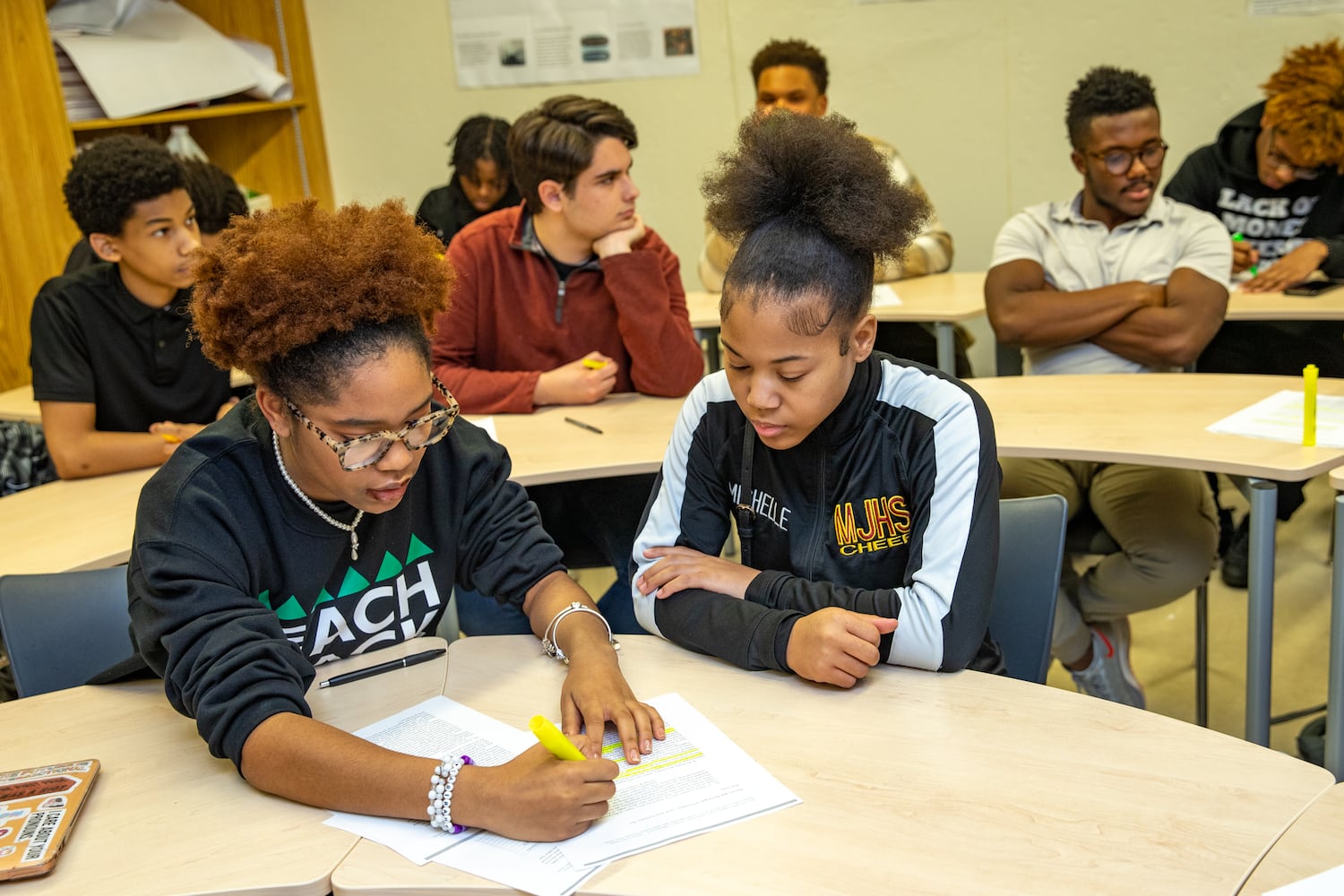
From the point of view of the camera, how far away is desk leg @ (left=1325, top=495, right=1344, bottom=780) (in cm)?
195

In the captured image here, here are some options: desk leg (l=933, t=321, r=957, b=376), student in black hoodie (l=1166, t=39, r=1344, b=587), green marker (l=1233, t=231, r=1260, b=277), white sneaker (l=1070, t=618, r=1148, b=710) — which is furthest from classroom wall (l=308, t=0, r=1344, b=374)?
white sneaker (l=1070, t=618, r=1148, b=710)

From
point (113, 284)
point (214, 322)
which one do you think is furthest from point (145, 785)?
point (113, 284)

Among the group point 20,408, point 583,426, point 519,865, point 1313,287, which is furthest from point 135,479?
point 1313,287

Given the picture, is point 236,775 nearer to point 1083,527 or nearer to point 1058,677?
point 1083,527

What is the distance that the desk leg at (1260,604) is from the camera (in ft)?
6.84

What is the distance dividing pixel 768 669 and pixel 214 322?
32.1 inches

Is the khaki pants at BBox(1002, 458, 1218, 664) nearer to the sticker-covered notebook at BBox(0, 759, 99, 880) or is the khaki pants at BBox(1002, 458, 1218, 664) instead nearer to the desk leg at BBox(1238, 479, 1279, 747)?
the desk leg at BBox(1238, 479, 1279, 747)

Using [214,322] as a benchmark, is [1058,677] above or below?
below

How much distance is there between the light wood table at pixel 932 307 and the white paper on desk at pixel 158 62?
211cm

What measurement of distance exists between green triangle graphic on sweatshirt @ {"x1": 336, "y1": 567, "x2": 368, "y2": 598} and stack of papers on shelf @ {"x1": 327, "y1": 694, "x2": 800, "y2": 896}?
255mm

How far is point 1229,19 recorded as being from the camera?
14.3ft

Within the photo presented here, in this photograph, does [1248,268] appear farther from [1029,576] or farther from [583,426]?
[1029,576]

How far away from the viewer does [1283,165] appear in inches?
141

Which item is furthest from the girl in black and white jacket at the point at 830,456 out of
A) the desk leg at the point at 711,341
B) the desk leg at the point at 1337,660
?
the desk leg at the point at 711,341
